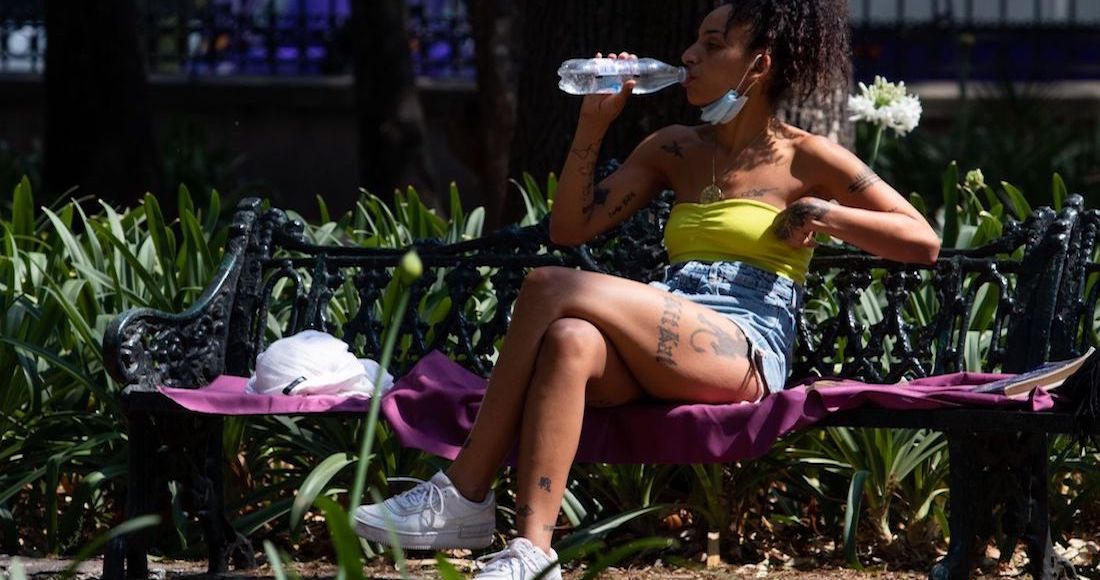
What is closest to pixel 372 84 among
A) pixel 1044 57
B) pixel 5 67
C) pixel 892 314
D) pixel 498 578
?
pixel 5 67

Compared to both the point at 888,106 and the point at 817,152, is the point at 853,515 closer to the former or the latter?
the point at 817,152

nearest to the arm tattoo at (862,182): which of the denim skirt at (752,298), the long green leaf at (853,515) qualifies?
the denim skirt at (752,298)

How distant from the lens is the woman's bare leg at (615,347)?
333cm

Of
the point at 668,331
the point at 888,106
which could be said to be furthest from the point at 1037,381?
the point at 888,106

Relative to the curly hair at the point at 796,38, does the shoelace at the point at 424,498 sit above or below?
below

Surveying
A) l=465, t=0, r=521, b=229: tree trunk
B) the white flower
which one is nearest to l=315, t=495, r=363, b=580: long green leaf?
the white flower

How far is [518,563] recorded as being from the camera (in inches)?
123

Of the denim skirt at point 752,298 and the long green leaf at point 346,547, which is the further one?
the denim skirt at point 752,298

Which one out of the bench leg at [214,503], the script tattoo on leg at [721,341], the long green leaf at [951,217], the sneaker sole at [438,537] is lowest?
the bench leg at [214,503]

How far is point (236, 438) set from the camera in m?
4.33

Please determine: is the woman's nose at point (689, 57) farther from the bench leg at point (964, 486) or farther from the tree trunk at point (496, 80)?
the tree trunk at point (496, 80)

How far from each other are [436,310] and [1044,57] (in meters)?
9.88

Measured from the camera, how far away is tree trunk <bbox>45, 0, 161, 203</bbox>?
9.81m

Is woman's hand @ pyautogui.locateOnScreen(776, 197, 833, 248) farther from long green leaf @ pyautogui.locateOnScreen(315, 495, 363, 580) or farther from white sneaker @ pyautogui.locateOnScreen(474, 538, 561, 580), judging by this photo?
long green leaf @ pyautogui.locateOnScreen(315, 495, 363, 580)
